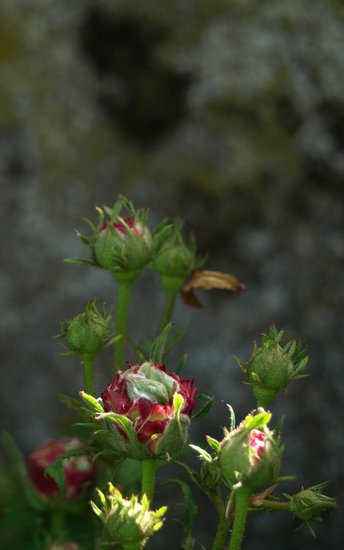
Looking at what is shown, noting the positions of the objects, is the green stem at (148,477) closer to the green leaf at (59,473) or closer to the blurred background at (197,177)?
the green leaf at (59,473)

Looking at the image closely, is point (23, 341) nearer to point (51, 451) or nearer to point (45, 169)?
point (45, 169)

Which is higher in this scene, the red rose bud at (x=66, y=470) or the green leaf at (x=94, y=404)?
the green leaf at (x=94, y=404)

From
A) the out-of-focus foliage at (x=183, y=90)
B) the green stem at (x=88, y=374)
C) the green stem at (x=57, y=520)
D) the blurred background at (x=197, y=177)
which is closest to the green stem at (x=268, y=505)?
the green stem at (x=88, y=374)

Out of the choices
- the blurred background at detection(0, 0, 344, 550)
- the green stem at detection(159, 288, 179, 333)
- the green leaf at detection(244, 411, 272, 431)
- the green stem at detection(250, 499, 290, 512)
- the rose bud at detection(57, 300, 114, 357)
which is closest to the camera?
the green leaf at detection(244, 411, 272, 431)

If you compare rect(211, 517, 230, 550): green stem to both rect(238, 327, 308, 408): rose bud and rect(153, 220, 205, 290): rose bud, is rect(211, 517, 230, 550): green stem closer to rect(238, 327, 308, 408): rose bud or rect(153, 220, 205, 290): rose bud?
rect(238, 327, 308, 408): rose bud

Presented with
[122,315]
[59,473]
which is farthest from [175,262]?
[59,473]

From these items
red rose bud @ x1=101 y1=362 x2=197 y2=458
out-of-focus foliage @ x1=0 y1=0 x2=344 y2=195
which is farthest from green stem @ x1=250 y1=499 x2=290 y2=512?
out-of-focus foliage @ x1=0 y1=0 x2=344 y2=195
